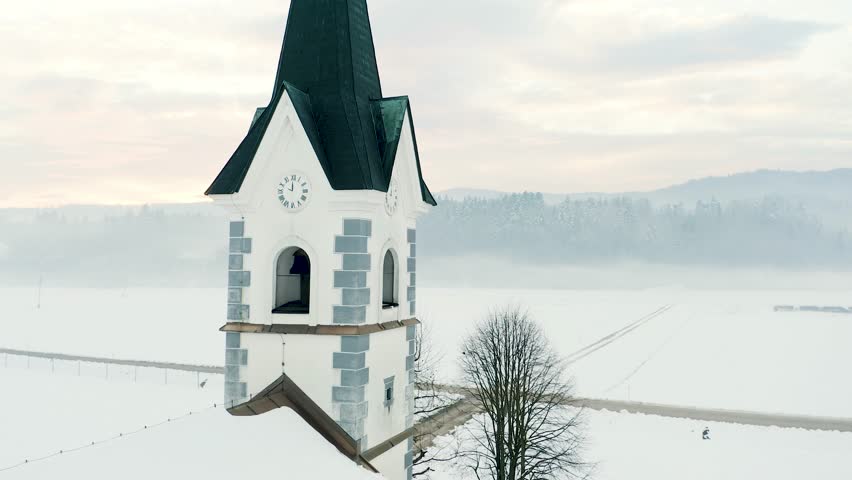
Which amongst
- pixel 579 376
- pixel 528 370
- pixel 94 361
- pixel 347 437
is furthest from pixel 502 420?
pixel 94 361

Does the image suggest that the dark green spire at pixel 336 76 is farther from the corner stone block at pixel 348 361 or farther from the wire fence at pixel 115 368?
the wire fence at pixel 115 368

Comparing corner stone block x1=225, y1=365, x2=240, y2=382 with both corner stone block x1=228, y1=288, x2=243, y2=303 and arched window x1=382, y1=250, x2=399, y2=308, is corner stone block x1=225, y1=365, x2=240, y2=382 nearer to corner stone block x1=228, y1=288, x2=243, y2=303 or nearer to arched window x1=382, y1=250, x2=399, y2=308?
corner stone block x1=228, y1=288, x2=243, y2=303

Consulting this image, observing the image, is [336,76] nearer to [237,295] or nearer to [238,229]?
[238,229]

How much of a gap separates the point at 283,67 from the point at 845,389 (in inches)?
2374

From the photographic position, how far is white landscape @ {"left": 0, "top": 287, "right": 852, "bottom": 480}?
11.9m

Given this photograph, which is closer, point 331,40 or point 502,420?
point 331,40

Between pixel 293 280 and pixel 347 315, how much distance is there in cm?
227

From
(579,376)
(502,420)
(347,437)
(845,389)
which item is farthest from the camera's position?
(579,376)

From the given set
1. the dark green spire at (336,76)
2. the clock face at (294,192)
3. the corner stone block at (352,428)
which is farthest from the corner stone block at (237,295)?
the corner stone block at (352,428)

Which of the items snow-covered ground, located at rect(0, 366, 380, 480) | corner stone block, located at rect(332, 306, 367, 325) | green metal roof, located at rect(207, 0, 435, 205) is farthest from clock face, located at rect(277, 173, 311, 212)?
snow-covered ground, located at rect(0, 366, 380, 480)

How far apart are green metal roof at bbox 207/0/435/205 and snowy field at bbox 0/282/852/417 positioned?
4439 cm

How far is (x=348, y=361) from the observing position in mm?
14438

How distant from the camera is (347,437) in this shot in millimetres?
14367

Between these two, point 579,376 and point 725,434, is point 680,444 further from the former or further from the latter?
point 579,376
